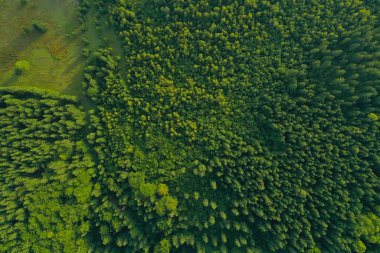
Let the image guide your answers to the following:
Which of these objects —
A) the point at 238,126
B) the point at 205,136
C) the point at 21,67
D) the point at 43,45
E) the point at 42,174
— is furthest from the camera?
the point at 43,45

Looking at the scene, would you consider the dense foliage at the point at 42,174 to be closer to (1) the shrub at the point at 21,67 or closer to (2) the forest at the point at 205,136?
(2) the forest at the point at 205,136

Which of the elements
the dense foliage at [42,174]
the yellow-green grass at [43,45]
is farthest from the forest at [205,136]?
the yellow-green grass at [43,45]

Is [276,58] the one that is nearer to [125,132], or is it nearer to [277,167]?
[277,167]

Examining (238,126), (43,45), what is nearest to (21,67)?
(43,45)

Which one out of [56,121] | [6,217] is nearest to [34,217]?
[6,217]

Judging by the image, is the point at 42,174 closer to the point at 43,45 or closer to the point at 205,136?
the point at 43,45

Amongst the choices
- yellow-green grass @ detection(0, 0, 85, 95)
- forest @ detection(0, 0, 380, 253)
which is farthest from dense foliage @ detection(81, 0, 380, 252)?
yellow-green grass @ detection(0, 0, 85, 95)

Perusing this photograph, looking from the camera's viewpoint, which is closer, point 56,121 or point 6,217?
point 6,217
